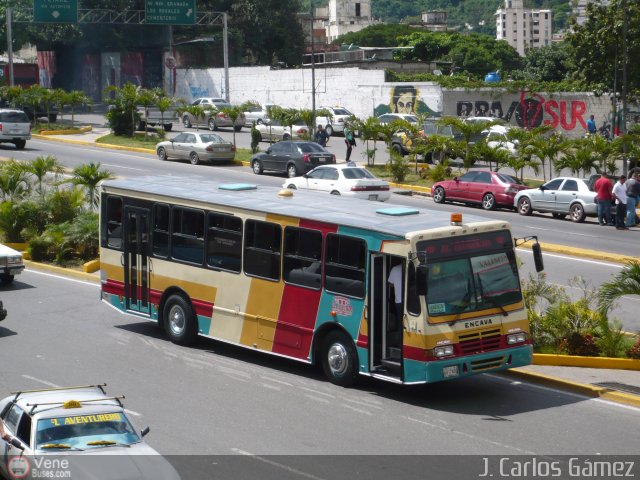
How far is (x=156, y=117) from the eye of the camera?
193ft

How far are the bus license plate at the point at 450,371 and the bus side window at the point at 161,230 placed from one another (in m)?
5.97

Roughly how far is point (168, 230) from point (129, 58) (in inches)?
2634

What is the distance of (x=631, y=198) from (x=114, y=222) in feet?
63.8

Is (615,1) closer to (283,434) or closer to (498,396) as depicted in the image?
(498,396)

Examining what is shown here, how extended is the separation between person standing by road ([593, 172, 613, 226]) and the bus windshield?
61.6ft

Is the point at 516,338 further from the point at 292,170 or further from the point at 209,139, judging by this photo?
Result: the point at 209,139

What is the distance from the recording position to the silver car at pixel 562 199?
33.4 m

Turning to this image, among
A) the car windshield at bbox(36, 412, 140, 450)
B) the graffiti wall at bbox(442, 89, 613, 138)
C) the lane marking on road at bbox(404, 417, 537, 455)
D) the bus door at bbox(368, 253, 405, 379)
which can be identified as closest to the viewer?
the car windshield at bbox(36, 412, 140, 450)

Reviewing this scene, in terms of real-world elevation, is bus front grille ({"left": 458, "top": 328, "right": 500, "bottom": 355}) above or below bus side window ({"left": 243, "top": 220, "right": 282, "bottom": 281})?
below

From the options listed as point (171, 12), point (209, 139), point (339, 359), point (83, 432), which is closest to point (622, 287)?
point (339, 359)

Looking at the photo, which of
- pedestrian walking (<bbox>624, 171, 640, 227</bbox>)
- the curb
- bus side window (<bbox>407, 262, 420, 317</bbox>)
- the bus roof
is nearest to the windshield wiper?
the bus roof

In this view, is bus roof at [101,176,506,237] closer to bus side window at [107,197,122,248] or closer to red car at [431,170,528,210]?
bus side window at [107,197,122,248]

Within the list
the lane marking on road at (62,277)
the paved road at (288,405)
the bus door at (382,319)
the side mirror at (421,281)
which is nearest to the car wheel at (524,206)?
the lane marking on road at (62,277)

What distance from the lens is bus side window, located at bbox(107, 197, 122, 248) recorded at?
724 inches
